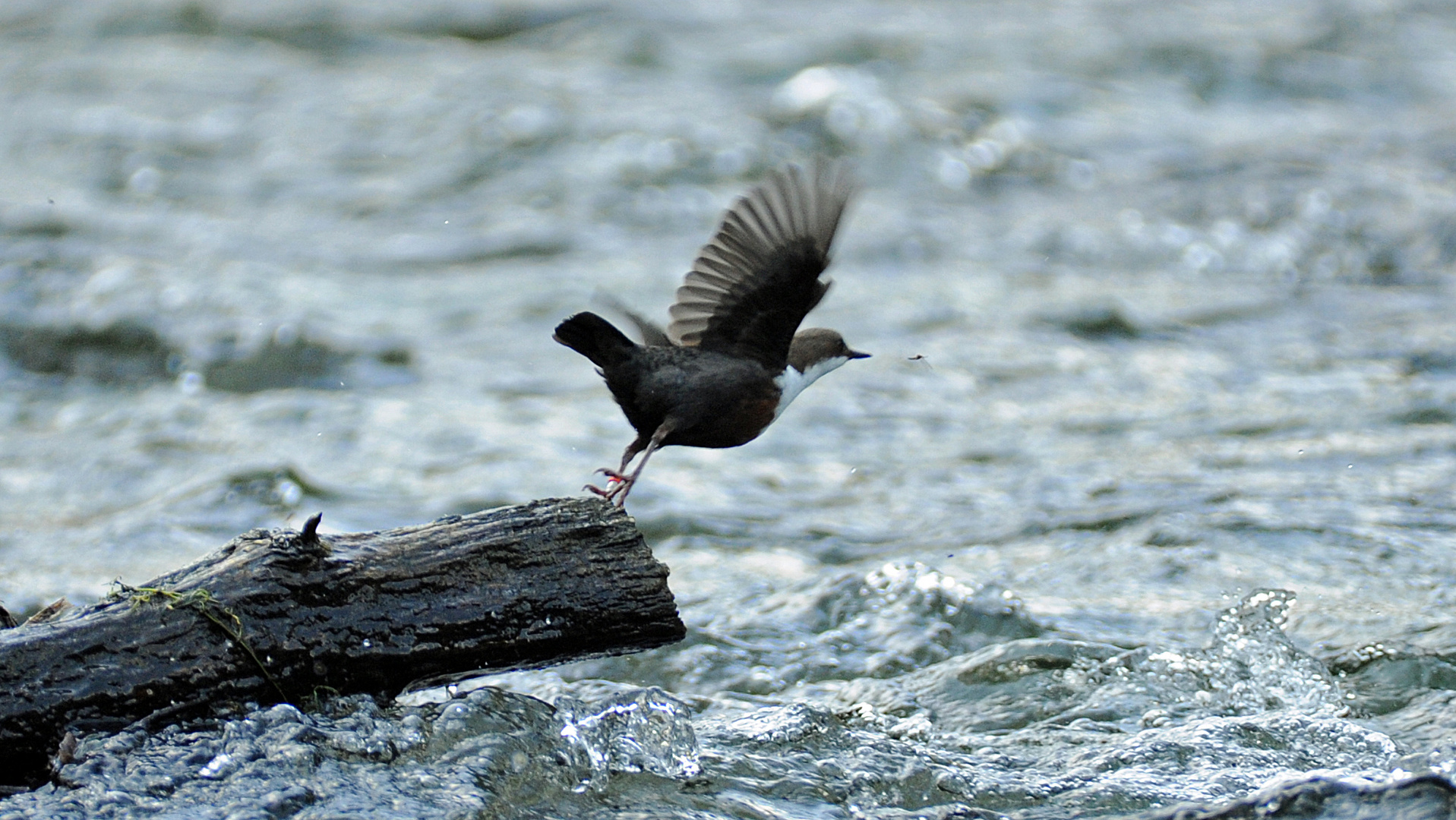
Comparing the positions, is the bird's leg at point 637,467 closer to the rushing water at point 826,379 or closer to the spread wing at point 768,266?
the spread wing at point 768,266

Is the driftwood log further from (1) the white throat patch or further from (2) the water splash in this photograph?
(1) the white throat patch

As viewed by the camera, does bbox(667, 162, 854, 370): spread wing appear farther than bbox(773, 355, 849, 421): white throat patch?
No

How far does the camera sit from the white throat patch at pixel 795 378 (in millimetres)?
4387

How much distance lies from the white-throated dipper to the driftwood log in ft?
1.65

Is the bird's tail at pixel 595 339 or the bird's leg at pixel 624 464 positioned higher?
the bird's tail at pixel 595 339

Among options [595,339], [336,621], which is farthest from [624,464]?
[336,621]

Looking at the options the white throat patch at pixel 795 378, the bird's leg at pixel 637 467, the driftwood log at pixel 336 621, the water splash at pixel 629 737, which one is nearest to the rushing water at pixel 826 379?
the water splash at pixel 629 737

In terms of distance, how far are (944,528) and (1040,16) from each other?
8769 millimetres

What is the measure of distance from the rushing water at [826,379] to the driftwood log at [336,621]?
0.44 feet

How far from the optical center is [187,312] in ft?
28.1

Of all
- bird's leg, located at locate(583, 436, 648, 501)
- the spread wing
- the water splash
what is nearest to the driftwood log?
the water splash

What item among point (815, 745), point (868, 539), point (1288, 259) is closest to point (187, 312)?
point (868, 539)

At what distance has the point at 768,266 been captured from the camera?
4113mm

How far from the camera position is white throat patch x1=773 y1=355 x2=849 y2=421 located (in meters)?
4.39
